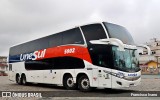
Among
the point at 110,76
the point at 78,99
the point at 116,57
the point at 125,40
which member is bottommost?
the point at 78,99

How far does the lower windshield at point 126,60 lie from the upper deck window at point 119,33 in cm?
68

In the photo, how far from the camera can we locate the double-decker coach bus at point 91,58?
14.7 meters

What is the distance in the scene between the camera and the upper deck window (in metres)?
15.3

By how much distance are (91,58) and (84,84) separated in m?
1.66

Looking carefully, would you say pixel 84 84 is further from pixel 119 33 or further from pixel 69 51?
pixel 119 33

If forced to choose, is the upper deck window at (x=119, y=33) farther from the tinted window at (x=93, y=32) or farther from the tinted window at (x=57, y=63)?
the tinted window at (x=57, y=63)

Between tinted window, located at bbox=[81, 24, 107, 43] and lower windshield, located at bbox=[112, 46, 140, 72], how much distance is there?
1.08 m

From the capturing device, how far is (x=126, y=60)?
1518cm

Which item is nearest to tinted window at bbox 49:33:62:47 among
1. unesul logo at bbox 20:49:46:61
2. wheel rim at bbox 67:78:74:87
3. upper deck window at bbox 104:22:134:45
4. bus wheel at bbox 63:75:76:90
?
unesul logo at bbox 20:49:46:61

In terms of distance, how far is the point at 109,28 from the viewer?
50.3 ft

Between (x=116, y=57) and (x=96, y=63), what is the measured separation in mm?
1229

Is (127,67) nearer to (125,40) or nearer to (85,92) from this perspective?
(125,40)

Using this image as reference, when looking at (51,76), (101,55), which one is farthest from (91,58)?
(51,76)

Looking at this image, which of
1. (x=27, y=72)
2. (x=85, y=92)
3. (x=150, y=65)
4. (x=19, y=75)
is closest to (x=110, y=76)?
(x=85, y=92)
